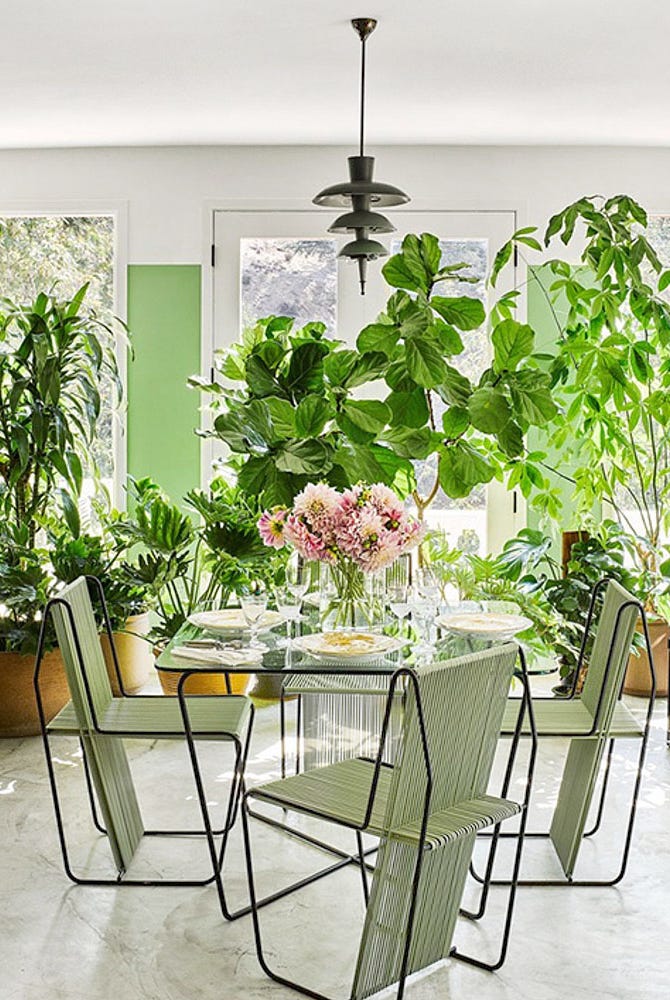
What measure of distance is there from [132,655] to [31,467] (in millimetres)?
1050

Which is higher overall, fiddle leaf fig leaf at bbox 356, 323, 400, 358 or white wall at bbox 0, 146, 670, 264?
white wall at bbox 0, 146, 670, 264

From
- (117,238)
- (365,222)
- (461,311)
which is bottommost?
(461,311)

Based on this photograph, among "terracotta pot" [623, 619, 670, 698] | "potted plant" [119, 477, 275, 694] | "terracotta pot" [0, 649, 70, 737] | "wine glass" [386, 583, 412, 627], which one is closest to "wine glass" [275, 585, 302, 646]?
"wine glass" [386, 583, 412, 627]

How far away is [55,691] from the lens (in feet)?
16.1

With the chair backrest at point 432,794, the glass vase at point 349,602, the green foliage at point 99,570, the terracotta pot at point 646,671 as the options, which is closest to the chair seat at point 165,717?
the glass vase at point 349,602

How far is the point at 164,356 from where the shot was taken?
598cm

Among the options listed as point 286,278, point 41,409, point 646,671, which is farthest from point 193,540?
point 646,671

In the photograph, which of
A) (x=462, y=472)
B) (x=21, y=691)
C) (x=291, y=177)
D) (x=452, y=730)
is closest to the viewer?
(x=452, y=730)

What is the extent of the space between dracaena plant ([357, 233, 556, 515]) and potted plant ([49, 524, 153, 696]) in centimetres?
132

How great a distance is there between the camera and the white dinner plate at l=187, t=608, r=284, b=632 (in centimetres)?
342

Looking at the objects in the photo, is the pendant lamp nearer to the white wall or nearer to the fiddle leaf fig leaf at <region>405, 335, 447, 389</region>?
the fiddle leaf fig leaf at <region>405, 335, 447, 389</region>

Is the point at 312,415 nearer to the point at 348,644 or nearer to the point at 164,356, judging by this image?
the point at 348,644

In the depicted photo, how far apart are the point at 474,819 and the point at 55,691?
269cm

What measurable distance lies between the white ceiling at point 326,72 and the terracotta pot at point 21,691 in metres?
2.26
